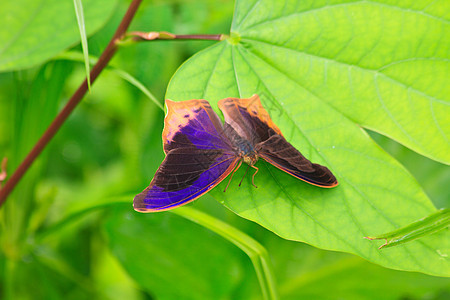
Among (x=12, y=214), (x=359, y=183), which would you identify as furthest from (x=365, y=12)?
(x=12, y=214)

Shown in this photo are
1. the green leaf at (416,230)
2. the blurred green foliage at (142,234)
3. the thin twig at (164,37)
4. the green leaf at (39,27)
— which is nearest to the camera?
the green leaf at (416,230)

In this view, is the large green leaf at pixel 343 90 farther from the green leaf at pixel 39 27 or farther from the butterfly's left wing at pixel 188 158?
the green leaf at pixel 39 27

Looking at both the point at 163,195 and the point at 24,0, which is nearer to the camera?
the point at 163,195

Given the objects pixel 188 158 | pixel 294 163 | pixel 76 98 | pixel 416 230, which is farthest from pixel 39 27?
pixel 416 230

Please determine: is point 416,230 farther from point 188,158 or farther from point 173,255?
point 173,255

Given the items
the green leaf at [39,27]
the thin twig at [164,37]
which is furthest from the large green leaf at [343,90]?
the green leaf at [39,27]

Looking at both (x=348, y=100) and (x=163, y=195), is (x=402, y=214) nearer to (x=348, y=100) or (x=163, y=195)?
(x=348, y=100)
